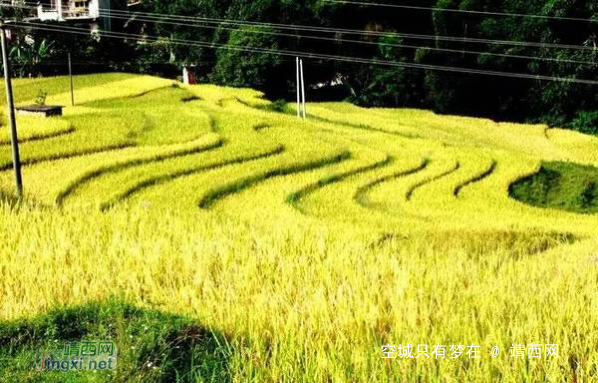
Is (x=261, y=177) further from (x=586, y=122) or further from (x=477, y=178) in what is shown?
(x=586, y=122)

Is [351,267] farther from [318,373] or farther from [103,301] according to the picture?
[318,373]

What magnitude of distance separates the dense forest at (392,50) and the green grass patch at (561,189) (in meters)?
14.9

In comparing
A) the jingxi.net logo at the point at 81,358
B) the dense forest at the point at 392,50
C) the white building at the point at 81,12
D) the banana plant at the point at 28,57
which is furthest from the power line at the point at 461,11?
the jingxi.net logo at the point at 81,358

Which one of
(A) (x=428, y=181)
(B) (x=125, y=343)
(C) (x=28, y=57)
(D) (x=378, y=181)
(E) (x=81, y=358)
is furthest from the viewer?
(C) (x=28, y=57)

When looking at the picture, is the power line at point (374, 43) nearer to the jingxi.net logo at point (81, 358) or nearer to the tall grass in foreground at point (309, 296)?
the tall grass in foreground at point (309, 296)

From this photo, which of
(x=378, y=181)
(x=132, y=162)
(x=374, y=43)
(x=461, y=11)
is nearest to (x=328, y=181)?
(x=378, y=181)

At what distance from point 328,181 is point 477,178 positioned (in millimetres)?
4017

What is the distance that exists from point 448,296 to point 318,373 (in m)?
1.21

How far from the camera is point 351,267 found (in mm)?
4797

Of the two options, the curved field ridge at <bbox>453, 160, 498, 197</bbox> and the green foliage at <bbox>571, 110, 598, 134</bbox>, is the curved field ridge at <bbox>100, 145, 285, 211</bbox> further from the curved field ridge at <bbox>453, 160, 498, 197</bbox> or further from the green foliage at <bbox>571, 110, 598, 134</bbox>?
the green foliage at <bbox>571, 110, 598, 134</bbox>

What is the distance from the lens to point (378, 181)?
1571cm

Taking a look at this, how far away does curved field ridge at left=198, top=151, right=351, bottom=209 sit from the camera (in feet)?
41.9

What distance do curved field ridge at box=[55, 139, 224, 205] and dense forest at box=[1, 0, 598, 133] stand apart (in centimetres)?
2057

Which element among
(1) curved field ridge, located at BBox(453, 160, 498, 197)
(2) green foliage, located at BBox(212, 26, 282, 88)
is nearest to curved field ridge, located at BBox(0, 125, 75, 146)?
(1) curved field ridge, located at BBox(453, 160, 498, 197)
